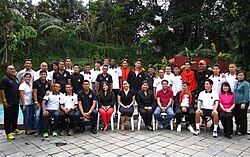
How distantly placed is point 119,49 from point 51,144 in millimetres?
11895

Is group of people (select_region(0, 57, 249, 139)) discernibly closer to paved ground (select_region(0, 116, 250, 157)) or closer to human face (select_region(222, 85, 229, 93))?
human face (select_region(222, 85, 229, 93))

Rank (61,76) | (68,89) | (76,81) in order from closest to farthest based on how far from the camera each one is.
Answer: (68,89)
(61,76)
(76,81)

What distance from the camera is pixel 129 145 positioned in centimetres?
376

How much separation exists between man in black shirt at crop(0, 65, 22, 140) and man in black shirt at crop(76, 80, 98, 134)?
1.22m

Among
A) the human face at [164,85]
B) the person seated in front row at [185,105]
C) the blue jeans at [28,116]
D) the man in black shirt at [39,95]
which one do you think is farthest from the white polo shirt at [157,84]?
the blue jeans at [28,116]

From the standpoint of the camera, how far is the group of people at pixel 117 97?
4301 mm

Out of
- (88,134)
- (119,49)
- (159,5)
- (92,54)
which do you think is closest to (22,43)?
(92,54)

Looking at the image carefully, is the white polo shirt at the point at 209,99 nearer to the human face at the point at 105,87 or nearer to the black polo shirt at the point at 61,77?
the human face at the point at 105,87

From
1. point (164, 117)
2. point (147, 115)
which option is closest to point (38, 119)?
point (147, 115)

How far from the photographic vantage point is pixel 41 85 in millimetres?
4398

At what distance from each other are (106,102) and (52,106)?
116 centimetres

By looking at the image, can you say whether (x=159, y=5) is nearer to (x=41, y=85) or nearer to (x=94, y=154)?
(x=41, y=85)

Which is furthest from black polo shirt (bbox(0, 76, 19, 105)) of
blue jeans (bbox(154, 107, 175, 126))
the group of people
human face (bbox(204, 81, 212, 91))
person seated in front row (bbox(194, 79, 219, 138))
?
human face (bbox(204, 81, 212, 91))

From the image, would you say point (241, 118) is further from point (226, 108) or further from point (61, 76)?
point (61, 76)
